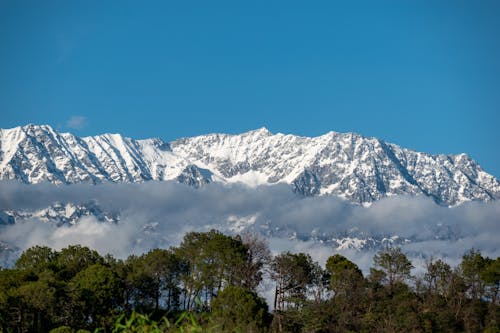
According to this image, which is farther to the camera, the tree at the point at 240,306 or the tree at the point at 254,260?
the tree at the point at 254,260

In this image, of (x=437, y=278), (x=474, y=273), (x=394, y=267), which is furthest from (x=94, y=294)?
(x=474, y=273)

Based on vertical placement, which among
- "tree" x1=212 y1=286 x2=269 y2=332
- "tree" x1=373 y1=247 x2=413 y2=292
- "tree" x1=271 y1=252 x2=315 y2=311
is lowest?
"tree" x1=212 y1=286 x2=269 y2=332

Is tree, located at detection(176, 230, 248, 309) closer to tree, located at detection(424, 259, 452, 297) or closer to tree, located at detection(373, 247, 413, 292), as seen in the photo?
tree, located at detection(373, 247, 413, 292)

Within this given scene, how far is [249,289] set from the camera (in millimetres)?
96750

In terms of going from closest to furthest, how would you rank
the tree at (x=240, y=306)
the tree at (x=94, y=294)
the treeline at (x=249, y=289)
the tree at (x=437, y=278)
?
the tree at (x=240, y=306) < the treeline at (x=249, y=289) < the tree at (x=94, y=294) < the tree at (x=437, y=278)

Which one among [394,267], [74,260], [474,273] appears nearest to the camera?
[74,260]

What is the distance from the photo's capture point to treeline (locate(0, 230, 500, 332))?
3324 inches

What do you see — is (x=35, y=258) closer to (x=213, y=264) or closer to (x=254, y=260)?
(x=213, y=264)

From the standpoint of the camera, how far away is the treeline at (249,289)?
8444 centimetres

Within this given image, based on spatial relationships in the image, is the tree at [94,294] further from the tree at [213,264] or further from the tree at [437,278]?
the tree at [437,278]

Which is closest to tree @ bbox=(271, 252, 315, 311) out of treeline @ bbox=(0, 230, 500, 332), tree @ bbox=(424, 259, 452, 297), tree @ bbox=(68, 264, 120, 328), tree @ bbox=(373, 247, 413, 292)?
treeline @ bbox=(0, 230, 500, 332)

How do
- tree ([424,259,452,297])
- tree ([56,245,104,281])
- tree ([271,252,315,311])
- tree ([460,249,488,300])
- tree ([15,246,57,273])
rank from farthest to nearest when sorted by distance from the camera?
tree ([424,259,452,297]) → tree ([460,249,488,300]) → tree ([15,246,57,273]) → tree ([56,245,104,281]) → tree ([271,252,315,311])

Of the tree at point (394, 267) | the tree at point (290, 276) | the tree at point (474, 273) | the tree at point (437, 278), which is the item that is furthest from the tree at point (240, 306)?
the tree at point (474, 273)

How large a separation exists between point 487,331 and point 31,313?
6193cm
